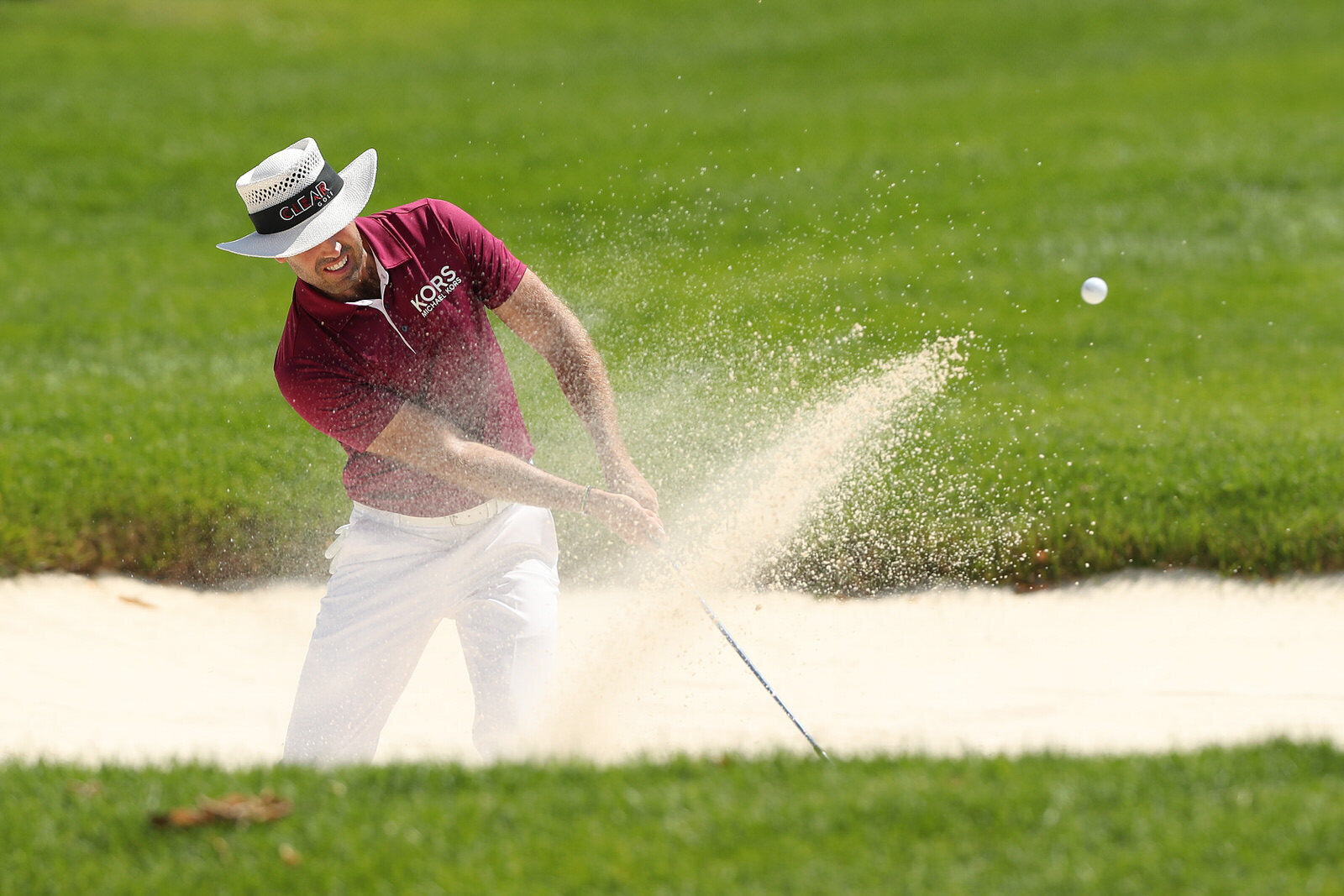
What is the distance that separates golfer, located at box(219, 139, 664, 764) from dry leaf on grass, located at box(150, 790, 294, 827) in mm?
792

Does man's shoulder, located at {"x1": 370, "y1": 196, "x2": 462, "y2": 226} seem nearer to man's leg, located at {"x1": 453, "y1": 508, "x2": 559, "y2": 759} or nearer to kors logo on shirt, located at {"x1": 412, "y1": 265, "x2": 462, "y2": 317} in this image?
kors logo on shirt, located at {"x1": 412, "y1": 265, "x2": 462, "y2": 317}

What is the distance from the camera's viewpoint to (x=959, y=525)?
6535mm

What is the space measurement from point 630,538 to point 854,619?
2.02 m

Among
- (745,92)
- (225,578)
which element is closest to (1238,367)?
(225,578)

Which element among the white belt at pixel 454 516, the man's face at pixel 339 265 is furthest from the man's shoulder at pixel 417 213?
the white belt at pixel 454 516

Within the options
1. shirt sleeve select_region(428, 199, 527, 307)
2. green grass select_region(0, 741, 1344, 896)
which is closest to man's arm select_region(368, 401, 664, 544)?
shirt sleeve select_region(428, 199, 527, 307)

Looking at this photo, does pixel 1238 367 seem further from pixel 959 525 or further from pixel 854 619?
pixel 854 619

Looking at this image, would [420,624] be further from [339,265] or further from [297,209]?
[297,209]

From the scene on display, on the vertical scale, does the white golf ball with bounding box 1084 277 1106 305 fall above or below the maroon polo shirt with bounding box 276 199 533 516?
below

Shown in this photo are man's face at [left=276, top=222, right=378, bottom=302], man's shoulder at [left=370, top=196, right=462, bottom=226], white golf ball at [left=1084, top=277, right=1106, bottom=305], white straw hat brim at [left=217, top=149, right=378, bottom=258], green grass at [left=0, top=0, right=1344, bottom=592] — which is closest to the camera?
white straw hat brim at [left=217, top=149, right=378, bottom=258]

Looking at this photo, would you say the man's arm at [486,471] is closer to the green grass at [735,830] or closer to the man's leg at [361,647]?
the man's leg at [361,647]

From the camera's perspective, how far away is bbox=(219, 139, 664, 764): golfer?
14.6ft

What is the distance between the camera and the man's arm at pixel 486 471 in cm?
443

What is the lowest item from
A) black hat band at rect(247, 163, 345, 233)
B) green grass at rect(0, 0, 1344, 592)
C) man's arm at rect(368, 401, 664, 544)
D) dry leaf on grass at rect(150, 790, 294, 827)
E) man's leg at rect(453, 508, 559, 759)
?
green grass at rect(0, 0, 1344, 592)
